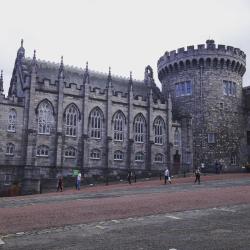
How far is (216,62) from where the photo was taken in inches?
2151

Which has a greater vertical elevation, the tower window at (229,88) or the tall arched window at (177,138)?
the tower window at (229,88)

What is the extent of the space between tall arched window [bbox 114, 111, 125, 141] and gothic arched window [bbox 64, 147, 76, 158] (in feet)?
20.1

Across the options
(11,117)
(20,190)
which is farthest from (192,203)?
(11,117)

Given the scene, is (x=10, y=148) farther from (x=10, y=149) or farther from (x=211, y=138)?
(x=211, y=138)

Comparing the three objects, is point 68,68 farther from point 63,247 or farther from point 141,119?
point 63,247

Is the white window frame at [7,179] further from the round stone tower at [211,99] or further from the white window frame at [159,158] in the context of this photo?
the round stone tower at [211,99]

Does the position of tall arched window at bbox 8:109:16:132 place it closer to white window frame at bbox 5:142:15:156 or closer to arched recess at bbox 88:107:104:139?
white window frame at bbox 5:142:15:156

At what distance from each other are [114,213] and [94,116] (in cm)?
3130

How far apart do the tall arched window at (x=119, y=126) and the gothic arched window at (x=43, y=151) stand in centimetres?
934

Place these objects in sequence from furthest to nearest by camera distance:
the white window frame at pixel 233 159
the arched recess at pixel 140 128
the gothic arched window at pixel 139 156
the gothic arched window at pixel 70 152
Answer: the white window frame at pixel 233 159 → the arched recess at pixel 140 128 → the gothic arched window at pixel 139 156 → the gothic arched window at pixel 70 152

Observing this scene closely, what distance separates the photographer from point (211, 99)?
54094mm

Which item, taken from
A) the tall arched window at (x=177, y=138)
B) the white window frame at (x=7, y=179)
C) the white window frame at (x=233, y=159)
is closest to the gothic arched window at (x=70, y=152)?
the white window frame at (x=7, y=179)

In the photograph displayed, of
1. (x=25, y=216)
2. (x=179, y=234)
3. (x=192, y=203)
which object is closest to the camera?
(x=179, y=234)

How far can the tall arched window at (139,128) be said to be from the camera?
5103cm
